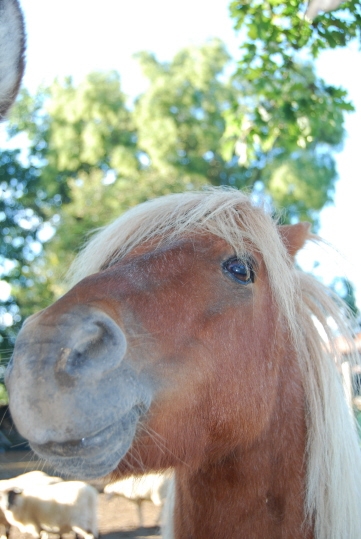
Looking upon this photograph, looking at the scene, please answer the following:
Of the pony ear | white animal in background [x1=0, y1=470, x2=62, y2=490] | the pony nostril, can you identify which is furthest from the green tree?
white animal in background [x1=0, y1=470, x2=62, y2=490]

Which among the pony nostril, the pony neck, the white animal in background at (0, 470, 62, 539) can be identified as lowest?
the white animal in background at (0, 470, 62, 539)

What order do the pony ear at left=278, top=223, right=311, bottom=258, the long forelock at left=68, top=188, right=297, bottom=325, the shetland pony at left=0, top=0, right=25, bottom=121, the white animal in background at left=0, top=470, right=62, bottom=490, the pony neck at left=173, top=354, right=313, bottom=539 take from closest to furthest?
the shetland pony at left=0, top=0, right=25, bottom=121
the pony neck at left=173, top=354, right=313, bottom=539
the long forelock at left=68, top=188, right=297, bottom=325
the pony ear at left=278, top=223, right=311, bottom=258
the white animal in background at left=0, top=470, right=62, bottom=490

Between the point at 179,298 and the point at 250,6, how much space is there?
4353 mm

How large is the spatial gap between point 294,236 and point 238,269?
618 millimetres

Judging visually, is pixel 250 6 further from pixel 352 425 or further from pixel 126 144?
pixel 126 144

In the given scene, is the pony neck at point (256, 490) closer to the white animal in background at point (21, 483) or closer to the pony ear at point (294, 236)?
the pony ear at point (294, 236)

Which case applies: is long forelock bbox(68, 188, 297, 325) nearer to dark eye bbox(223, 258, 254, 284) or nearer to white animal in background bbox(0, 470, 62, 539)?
dark eye bbox(223, 258, 254, 284)

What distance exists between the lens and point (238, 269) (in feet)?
7.23

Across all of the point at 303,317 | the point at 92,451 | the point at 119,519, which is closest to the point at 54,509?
the point at 119,519

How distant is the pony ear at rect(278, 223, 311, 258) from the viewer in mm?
2643

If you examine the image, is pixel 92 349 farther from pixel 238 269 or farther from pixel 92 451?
pixel 238 269

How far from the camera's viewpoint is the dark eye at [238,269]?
2.19 metres

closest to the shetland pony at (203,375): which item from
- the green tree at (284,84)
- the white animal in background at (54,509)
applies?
the green tree at (284,84)

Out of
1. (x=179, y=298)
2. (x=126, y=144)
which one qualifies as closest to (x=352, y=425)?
(x=179, y=298)
